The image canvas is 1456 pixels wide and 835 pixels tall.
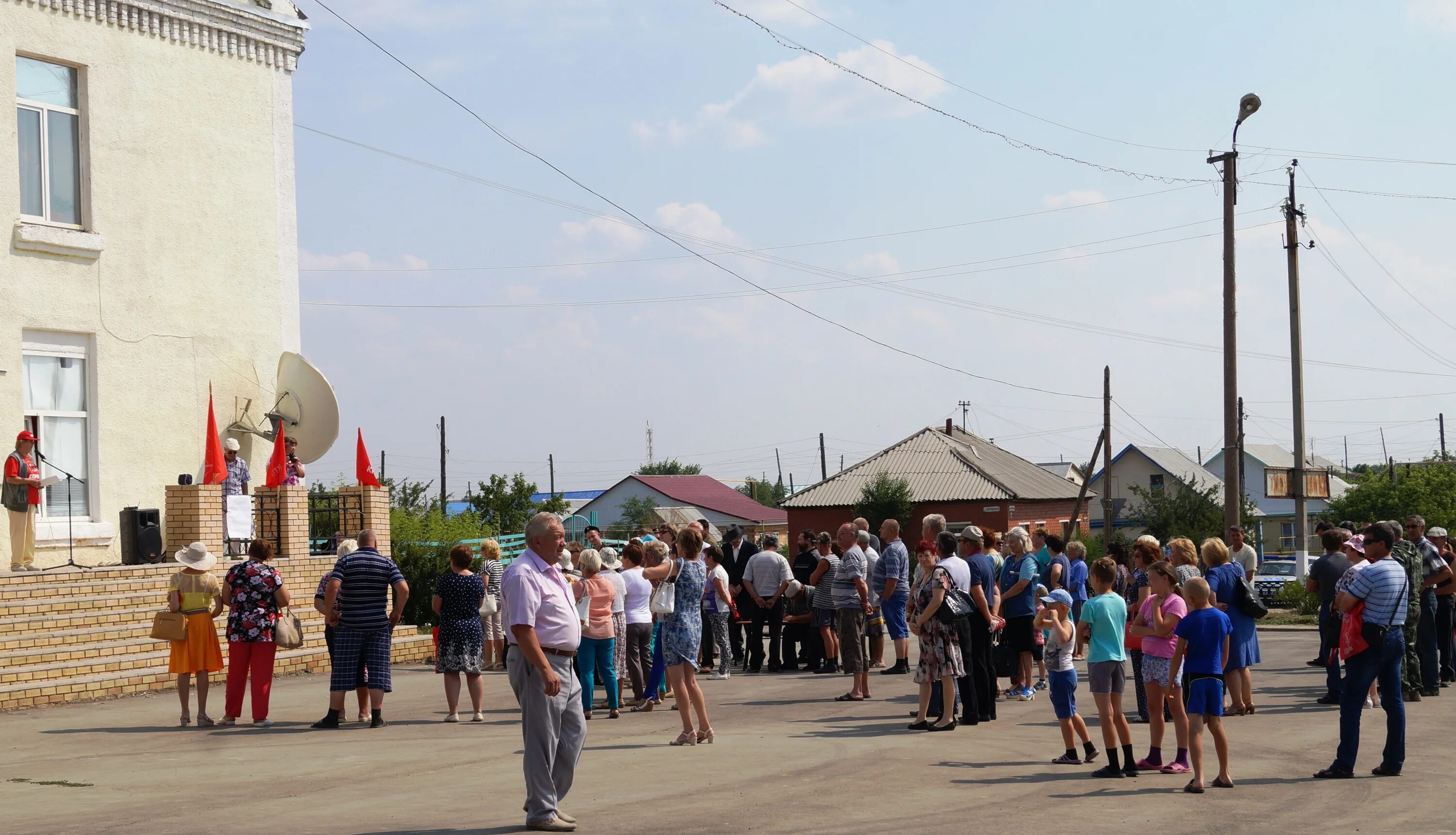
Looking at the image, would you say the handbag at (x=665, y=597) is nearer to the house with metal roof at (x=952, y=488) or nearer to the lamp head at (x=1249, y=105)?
the lamp head at (x=1249, y=105)

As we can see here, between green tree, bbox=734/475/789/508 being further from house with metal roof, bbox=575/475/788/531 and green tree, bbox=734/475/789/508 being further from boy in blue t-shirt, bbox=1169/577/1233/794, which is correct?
boy in blue t-shirt, bbox=1169/577/1233/794

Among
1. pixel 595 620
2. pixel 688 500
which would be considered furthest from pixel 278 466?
pixel 688 500

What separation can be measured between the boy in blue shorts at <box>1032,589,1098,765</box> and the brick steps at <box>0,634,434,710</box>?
31.4 feet

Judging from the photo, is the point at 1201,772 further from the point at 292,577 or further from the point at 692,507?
the point at 692,507

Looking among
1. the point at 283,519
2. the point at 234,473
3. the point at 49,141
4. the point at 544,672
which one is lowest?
the point at 544,672

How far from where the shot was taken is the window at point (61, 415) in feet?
61.4

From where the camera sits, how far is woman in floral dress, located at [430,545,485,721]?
12.8 m

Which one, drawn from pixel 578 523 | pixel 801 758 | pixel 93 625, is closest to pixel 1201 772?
pixel 801 758

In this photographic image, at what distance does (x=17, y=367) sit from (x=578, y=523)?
3104 centimetres

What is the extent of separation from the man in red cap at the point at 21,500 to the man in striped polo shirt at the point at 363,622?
680 cm

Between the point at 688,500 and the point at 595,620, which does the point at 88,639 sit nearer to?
the point at 595,620

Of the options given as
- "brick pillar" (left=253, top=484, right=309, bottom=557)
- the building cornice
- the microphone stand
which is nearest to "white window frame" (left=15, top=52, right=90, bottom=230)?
the building cornice

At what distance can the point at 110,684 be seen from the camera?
49.6 feet

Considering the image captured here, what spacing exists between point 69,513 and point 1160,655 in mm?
15302
